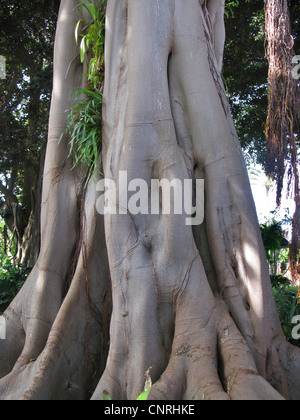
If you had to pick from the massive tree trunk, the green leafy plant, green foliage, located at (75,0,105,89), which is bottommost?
the green leafy plant

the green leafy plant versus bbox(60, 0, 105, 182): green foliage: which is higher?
bbox(60, 0, 105, 182): green foliage

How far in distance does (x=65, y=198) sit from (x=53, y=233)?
0.33 meters

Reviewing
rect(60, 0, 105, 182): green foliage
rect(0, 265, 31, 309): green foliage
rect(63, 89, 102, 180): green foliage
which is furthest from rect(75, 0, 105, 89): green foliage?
rect(0, 265, 31, 309): green foliage

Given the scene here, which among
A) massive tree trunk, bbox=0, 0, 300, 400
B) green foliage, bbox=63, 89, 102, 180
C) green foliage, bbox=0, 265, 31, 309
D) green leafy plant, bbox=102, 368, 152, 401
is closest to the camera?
green leafy plant, bbox=102, 368, 152, 401

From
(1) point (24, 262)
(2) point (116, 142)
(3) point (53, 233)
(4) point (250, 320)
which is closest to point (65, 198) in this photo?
(3) point (53, 233)

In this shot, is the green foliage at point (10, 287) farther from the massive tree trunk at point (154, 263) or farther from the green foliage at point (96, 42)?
the green foliage at point (96, 42)

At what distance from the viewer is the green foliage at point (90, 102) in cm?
352

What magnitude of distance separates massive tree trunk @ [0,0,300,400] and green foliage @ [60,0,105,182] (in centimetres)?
14

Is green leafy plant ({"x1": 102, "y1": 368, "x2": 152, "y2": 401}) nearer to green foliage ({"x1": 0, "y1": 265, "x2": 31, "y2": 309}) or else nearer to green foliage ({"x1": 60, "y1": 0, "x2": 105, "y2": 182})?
green foliage ({"x1": 60, "y1": 0, "x2": 105, "y2": 182})

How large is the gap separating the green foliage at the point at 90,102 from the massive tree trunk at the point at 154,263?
14 centimetres

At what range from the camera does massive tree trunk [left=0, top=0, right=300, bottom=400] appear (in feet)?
8.93

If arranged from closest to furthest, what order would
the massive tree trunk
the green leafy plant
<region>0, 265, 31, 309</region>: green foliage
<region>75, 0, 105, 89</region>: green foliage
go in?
the green leafy plant, the massive tree trunk, <region>75, 0, 105, 89</region>: green foliage, <region>0, 265, 31, 309</region>: green foliage

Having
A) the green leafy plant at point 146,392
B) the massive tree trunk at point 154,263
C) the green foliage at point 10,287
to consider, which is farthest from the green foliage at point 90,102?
the green foliage at point 10,287
